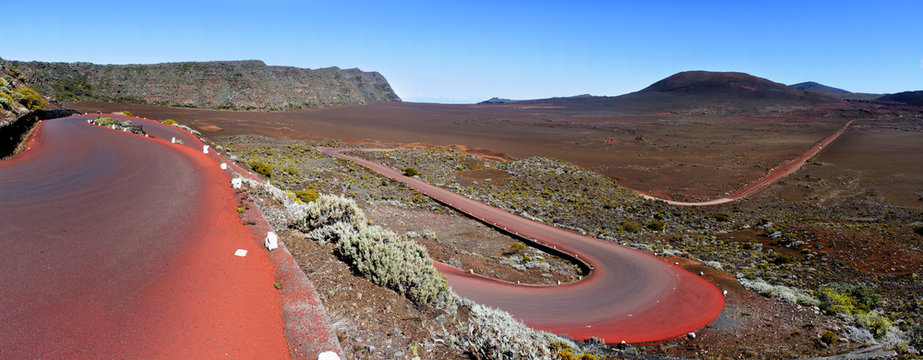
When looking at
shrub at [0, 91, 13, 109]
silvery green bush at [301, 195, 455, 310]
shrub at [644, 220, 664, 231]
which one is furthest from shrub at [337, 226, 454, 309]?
shrub at [644, 220, 664, 231]

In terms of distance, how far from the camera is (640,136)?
71.7 metres

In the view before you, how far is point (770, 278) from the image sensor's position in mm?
14977

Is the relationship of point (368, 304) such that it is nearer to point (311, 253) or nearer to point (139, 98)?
point (311, 253)

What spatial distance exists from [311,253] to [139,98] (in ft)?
300

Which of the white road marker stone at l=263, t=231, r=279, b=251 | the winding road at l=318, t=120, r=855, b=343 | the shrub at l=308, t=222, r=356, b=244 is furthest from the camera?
the winding road at l=318, t=120, r=855, b=343

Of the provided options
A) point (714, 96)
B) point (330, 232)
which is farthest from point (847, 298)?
point (714, 96)

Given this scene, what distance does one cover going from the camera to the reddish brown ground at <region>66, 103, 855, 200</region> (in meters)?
43.7

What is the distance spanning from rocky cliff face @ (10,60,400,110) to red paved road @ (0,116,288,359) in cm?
8093

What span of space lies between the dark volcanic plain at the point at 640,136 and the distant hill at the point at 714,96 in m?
14.9

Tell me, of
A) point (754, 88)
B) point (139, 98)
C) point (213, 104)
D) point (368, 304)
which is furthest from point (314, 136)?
point (754, 88)

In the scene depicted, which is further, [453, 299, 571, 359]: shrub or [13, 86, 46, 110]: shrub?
[13, 86, 46, 110]: shrub

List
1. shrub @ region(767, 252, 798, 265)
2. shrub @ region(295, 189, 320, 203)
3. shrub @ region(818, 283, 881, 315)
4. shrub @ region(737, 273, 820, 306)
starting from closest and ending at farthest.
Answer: shrub @ region(818, 283, 881, 315) → shrub @ region(737, 273, 820, 306) → shrub @ region(295, 189, 320, 203) → shrub @ region(767, 252, 798, 265)

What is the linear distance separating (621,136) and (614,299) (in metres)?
67.1

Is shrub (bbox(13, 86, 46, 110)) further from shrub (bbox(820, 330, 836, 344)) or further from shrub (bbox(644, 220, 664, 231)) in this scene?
shrub (bbox(644, 220, 664, 231))
